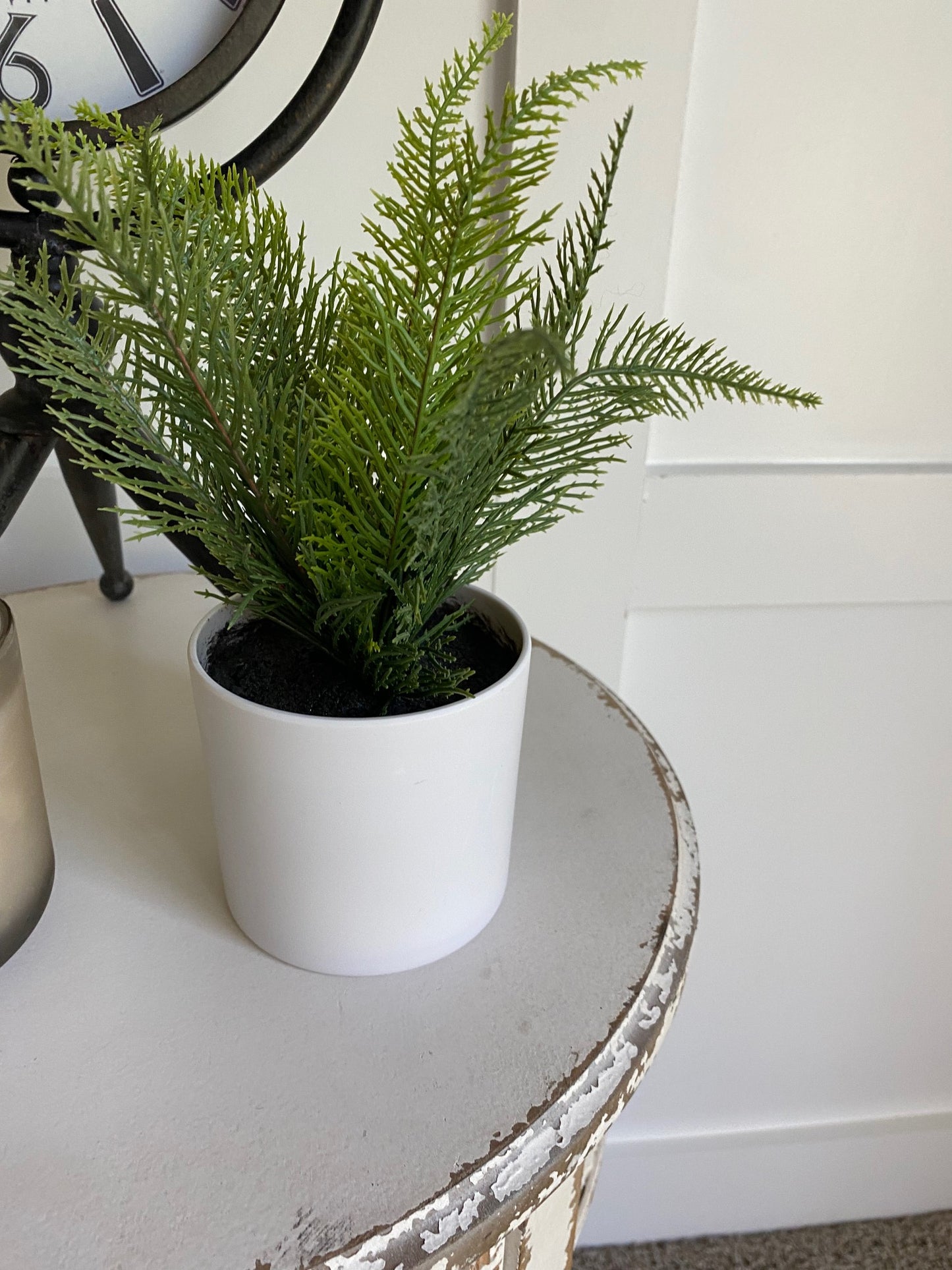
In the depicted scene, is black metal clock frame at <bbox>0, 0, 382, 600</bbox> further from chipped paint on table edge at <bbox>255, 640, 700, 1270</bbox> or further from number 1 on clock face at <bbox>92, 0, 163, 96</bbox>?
chipped paint on table edge at <bbox>255, 640, 700, 1270</bbox>

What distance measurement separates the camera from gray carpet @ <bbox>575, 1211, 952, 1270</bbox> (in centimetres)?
95

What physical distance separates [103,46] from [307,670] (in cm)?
30

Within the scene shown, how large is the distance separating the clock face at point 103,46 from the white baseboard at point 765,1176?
94 cm

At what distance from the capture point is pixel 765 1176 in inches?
37.7

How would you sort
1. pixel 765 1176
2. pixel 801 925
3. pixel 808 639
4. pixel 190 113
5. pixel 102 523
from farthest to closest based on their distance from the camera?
1. pixel 765 1176
2. pixel 801 925
3. pixel 808 639
4. pixel 102 523
5. pixel 190 113

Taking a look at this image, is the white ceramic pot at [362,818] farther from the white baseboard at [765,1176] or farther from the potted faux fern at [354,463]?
the white baseboard at [765,1176]

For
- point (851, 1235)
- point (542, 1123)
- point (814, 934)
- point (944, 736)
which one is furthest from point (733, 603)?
point (851, 1235)

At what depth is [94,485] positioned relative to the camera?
0.52 metres

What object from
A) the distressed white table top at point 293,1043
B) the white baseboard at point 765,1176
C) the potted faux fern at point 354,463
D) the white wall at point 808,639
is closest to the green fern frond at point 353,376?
the potted faux fern at point 354,463

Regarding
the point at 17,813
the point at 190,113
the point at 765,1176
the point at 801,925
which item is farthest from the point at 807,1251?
the point at 190,113

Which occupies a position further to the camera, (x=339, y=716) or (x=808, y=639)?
(x=808, y=639)

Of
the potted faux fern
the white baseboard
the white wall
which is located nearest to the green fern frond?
the potted faux fern

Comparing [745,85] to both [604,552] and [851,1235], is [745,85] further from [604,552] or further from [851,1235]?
[851,1235]

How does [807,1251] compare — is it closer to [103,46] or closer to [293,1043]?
[293,1043]
